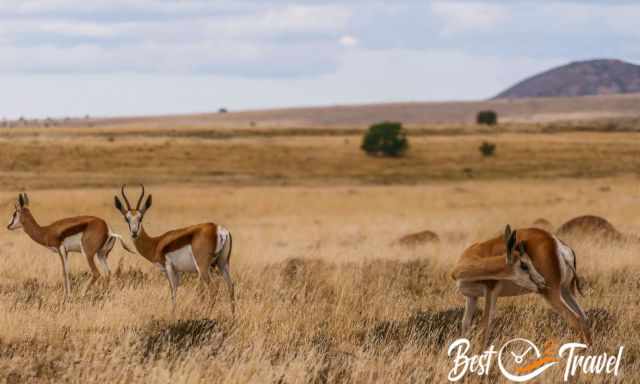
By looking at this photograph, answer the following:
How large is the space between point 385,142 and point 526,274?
217ft

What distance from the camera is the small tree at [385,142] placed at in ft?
245

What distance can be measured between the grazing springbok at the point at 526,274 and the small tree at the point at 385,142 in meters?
65.5

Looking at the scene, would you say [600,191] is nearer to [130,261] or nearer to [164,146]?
[130,261]

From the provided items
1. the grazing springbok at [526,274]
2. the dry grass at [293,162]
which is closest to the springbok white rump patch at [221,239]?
the grazing springbok at [526,274]

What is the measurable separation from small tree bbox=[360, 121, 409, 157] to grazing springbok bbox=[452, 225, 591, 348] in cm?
6550

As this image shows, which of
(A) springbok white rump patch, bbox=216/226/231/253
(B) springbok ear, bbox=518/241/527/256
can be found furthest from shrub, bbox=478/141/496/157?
(B) springbok ear, bbox=518/241/527/256

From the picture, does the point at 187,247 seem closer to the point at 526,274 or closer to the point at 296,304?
the point at 296,304

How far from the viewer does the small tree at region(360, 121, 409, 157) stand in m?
74.7

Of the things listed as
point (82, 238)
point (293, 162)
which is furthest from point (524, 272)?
point (293, 162)

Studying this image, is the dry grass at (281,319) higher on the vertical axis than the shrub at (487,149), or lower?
higher

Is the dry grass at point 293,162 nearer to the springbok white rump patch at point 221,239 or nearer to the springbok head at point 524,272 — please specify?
the springbok white rump patch at point 221,239

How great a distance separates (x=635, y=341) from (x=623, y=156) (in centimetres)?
6482

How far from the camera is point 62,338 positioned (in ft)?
29.9

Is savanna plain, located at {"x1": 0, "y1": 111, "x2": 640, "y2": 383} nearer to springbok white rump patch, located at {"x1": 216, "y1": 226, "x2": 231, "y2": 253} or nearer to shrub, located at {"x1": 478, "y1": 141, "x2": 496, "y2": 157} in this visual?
springbok white rump patch, located at {"x1": 216, "y1": 226, "x2": 231, "y2": 253}
